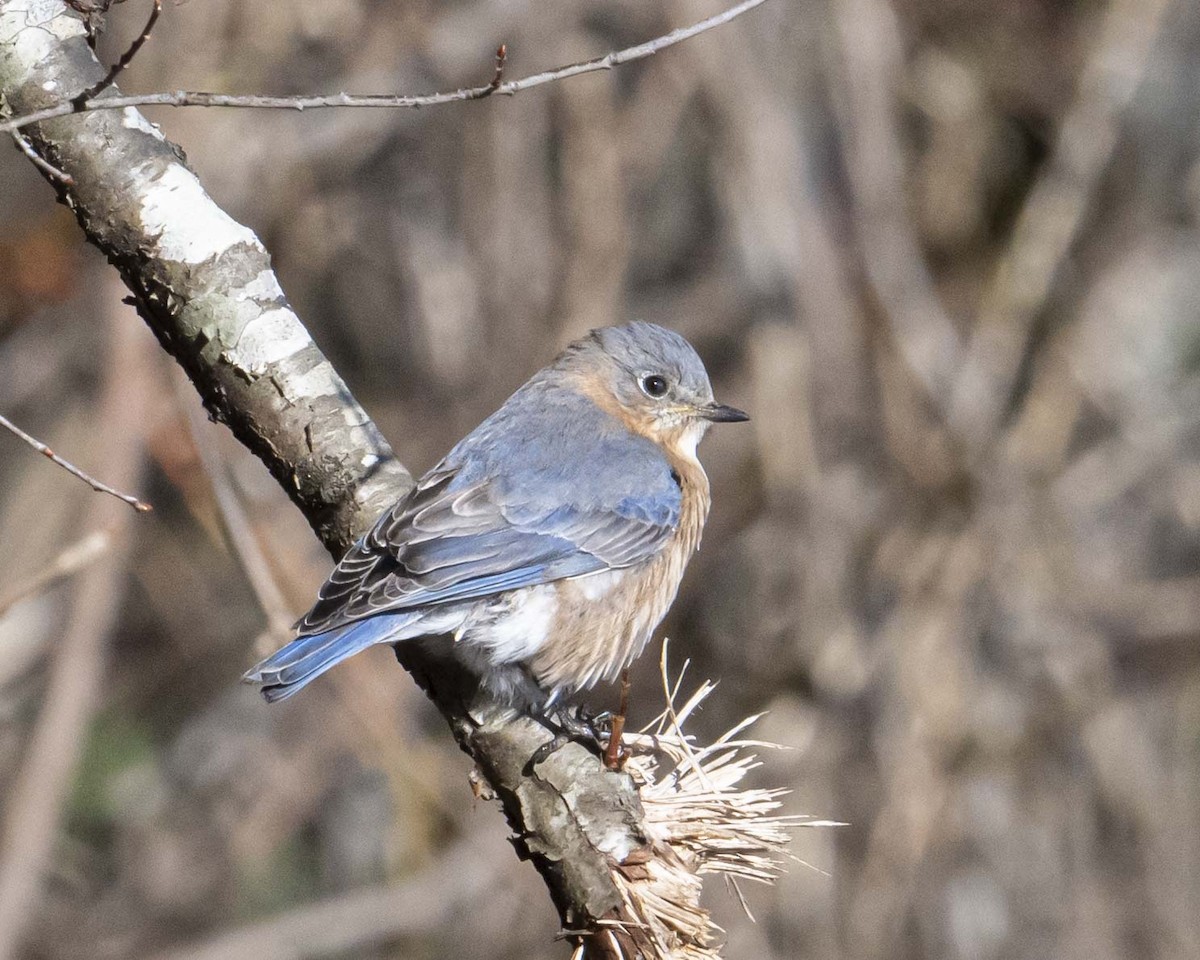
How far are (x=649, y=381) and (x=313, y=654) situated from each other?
5.22 feet

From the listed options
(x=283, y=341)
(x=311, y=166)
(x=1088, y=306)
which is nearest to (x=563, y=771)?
(x=283, y=341)

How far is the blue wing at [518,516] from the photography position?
2863 millimetres

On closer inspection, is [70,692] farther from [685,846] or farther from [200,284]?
[685,846]

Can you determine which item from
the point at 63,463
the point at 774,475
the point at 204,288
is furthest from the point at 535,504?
the point at 774,475

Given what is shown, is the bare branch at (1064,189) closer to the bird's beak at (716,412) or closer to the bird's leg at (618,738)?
the bird's beak at (716,412)

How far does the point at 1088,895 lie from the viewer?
5.74 meters

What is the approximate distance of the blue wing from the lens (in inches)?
113

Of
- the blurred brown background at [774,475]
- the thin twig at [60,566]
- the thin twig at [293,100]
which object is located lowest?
the blurred brown background at [774,475]

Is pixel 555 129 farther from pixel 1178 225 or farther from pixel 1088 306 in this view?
pixel 1178 225

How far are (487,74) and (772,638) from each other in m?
2.64

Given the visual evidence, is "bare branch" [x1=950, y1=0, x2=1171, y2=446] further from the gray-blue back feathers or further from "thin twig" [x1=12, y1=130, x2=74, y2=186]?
"thin twig" [x1=12, y1=130, x2=74, y2=186]

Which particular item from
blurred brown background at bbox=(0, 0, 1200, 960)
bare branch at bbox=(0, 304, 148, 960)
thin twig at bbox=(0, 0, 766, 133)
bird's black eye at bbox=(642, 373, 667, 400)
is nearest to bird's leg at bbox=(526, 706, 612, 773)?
bird's black eye at bbox=(642, 373, 667, 400)

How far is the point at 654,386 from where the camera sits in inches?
160

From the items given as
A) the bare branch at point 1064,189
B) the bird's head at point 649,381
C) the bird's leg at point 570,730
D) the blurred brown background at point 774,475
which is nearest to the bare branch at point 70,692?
the blurred brown background at point 774,475
